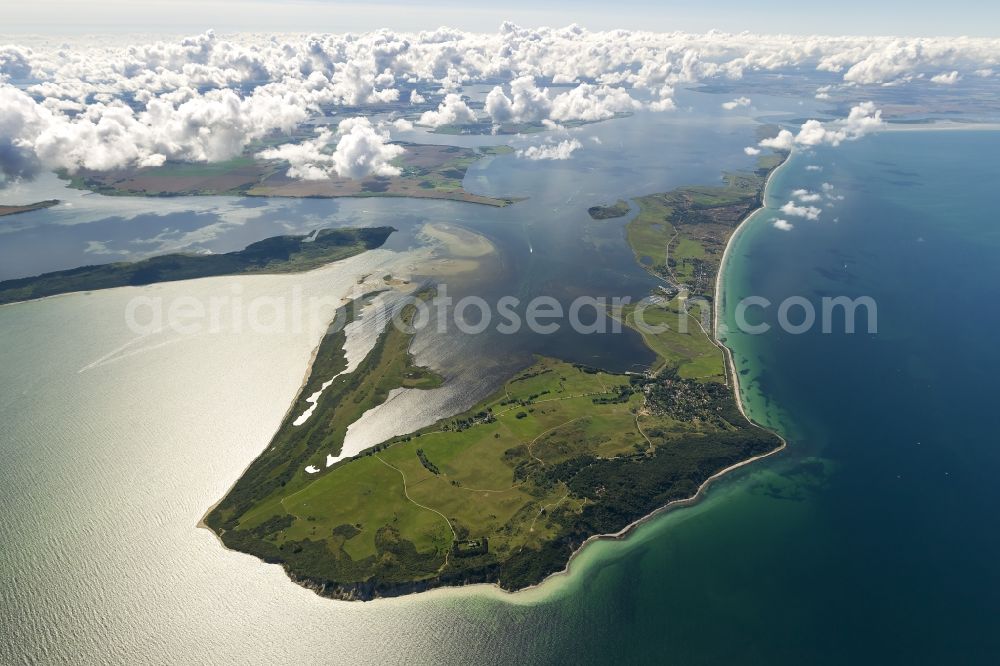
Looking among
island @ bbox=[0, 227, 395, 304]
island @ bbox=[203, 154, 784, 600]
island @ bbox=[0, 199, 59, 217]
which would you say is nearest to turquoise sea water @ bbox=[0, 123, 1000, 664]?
island @ bbox=[203, 154, 784, 600]

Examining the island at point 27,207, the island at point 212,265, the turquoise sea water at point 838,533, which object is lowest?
the turquoise sea water at point 838,533

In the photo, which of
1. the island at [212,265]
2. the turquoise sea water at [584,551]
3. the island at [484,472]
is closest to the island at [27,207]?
the island at [212,265]

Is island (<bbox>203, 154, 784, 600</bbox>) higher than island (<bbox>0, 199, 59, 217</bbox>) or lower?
lower

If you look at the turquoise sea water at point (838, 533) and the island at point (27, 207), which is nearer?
the turquoise sea water at point (838, 533)

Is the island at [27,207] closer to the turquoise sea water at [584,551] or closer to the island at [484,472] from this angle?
the turquoise sea water at [584,551]

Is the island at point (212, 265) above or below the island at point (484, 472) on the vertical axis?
above

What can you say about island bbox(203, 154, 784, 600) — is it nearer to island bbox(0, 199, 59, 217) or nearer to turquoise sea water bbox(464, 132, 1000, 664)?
turquoise sea water bbox(464, 132, 1000, 664)

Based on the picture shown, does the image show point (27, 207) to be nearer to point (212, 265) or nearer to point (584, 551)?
point (212, 265)
